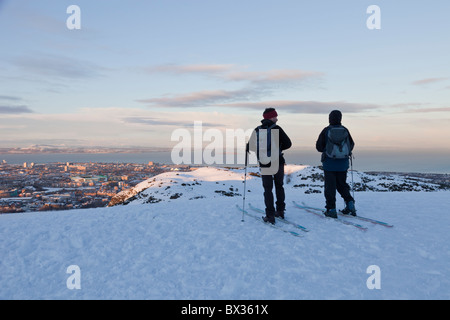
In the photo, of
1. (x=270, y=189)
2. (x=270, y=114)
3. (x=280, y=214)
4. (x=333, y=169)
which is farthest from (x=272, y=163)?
(x=333, y=169)

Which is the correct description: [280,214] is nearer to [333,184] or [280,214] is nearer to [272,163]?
[272,163]

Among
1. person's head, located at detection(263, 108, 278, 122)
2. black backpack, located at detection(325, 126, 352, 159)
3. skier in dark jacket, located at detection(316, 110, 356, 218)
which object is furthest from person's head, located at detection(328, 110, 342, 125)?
person's head, located at detection(263, 108, 278, 122)

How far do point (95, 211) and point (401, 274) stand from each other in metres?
9.22

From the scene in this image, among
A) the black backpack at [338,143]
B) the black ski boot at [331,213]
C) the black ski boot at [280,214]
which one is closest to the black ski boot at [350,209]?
the black ski boot at [331,213]

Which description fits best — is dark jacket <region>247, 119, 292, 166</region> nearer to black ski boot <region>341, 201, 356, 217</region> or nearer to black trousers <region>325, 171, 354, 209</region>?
black trousers <region>325, 171, 354, 209</region>

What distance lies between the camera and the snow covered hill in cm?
518

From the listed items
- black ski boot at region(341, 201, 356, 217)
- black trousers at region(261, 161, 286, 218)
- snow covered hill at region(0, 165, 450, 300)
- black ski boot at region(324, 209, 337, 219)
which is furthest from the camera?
black ski boot at region(341, 201, 356, 217)

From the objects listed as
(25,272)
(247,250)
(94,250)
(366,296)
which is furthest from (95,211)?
(366,296)

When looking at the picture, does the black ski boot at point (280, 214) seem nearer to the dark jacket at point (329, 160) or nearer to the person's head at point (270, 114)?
the dark jacket at point (329, 160)

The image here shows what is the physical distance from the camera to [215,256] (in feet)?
21.2

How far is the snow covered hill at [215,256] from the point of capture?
5184 mm

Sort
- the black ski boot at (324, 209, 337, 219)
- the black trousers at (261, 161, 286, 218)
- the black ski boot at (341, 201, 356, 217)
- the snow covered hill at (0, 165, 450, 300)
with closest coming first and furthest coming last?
the snow covered hill at (0, 165, 450, 300)
the black trousers at (261, 161, 286, 218)
the black ski boot at (324, 209, 337, 219)
the black ski boot at (341, 201, 356, 217)

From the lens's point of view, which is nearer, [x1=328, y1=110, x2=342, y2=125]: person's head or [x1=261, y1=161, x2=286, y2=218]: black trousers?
[x1=261, y1=161, x2=286, y2=218]: black trousers

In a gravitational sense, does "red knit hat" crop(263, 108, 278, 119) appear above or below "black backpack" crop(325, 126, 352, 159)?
above
